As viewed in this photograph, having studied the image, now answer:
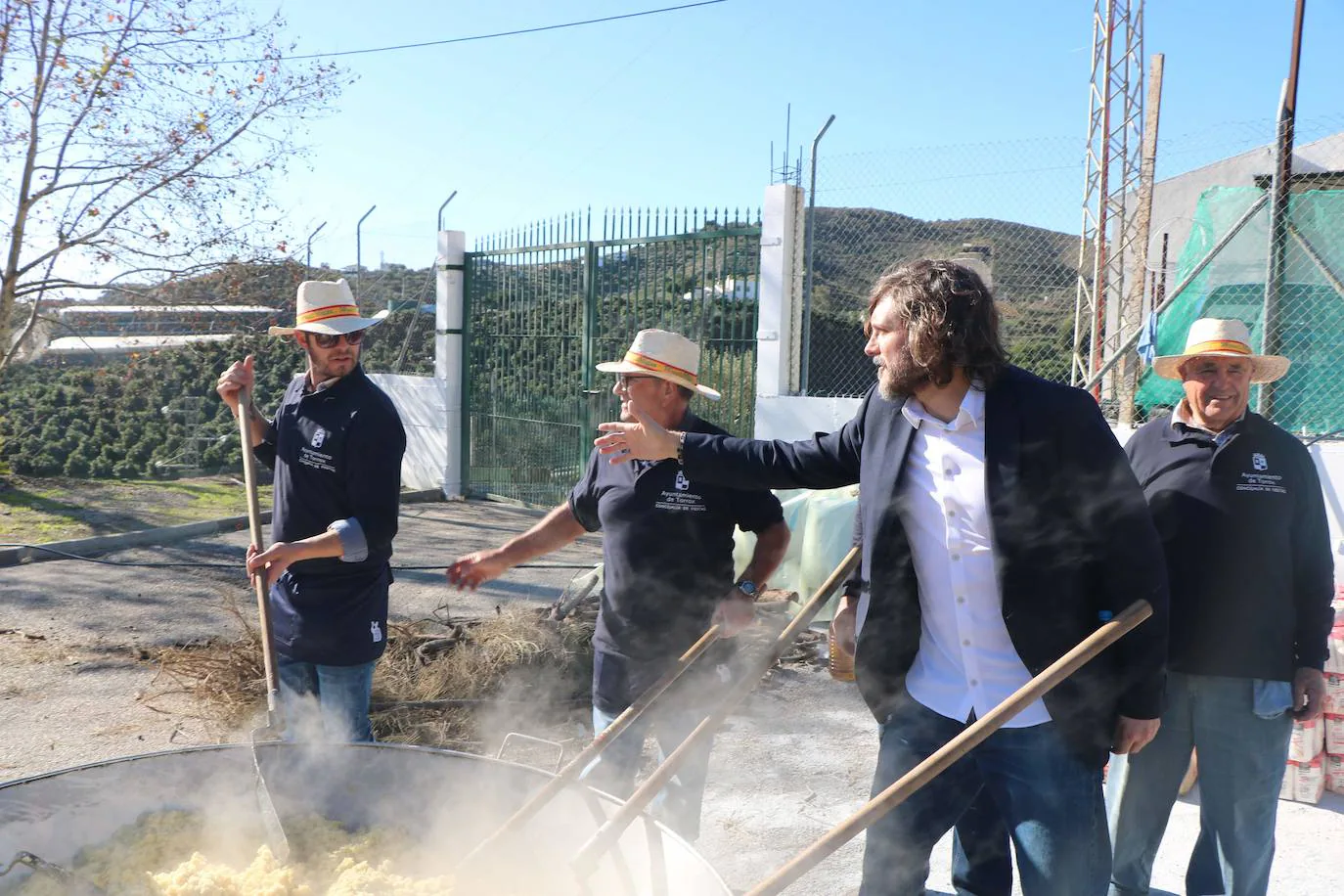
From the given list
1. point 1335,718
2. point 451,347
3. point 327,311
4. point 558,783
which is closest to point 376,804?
point 558,783

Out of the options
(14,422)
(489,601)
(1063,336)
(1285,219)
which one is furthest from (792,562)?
(1063,336)

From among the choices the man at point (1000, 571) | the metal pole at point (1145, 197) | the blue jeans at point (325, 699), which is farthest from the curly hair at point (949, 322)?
the metal pole at point (1145, 197)

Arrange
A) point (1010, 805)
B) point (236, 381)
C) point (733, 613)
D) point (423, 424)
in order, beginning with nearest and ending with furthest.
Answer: point (1010, 805), point (733, 613), point (236, 381), point (423, 424)

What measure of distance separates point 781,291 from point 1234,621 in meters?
5.90

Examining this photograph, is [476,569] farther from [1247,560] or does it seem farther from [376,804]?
[1247,560]

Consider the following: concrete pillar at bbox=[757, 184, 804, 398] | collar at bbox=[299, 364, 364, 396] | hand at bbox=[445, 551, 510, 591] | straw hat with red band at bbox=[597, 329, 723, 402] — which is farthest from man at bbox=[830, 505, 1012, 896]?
concrete pillar at bbox=[757, 184, 804, 398]

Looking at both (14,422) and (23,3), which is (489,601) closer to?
(23,3)

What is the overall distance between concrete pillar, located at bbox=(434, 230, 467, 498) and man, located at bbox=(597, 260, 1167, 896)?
1016cm

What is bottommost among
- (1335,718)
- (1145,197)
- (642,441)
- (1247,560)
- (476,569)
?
(1335,718)

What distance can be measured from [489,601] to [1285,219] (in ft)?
19.5

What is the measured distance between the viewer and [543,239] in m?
11.1

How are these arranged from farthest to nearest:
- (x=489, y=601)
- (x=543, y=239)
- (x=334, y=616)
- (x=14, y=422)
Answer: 1. (x=14, y=422)
2. (x=543, y=239)
3. (x=489, y=601)
4. (x=334, y=616)

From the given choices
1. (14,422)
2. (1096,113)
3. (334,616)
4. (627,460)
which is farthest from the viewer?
(1096,113)

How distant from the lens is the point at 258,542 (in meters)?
3.42
